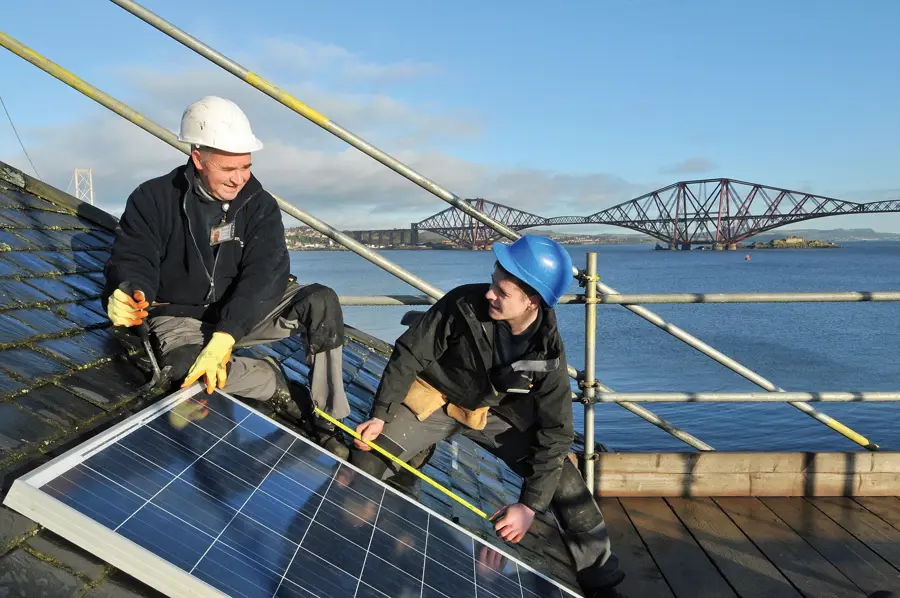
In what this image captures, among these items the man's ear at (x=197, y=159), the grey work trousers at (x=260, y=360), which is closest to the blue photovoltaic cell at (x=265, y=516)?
the grey work trousers at (x=260, y=360)

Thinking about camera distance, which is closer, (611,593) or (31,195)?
(611,593)

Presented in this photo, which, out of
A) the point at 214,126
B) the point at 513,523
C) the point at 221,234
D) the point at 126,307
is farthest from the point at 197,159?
the point at 513,523

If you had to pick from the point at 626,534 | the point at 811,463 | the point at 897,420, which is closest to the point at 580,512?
the point at 626,534

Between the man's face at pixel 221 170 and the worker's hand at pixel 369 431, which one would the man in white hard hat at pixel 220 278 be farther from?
the worker's hand at pixel 369 431

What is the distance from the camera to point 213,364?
370 cm

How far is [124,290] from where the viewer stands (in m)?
3.83

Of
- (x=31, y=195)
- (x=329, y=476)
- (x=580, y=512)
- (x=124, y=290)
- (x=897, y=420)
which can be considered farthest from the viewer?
(x=897, y=420)

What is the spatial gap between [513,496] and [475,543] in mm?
2124

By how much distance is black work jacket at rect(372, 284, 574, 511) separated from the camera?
4.29 meters

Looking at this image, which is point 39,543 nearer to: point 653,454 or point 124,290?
point 124,290

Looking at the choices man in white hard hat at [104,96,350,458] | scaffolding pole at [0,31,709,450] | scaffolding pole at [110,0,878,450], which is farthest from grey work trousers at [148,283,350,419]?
scaffolding pole at [110,0,878,450]

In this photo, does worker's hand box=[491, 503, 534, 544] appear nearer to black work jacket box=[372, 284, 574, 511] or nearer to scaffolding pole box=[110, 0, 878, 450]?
black work jacket box=[372, 284, 574, 511]

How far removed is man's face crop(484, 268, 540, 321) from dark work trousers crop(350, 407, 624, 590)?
934 mm

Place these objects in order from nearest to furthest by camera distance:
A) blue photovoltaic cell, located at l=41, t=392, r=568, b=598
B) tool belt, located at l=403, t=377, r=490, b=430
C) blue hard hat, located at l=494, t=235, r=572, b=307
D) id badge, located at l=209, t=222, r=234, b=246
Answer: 1. blue photovoltaic cell, located at l=41, t=392, r=568, b=598
2. blue hard hat, located at l=494, t=235, r=572, b=307
3. id badge, located at l=209, t=222, r=234, b=246
4. tool belt, located at l=403, t=377, r=490, b=430
